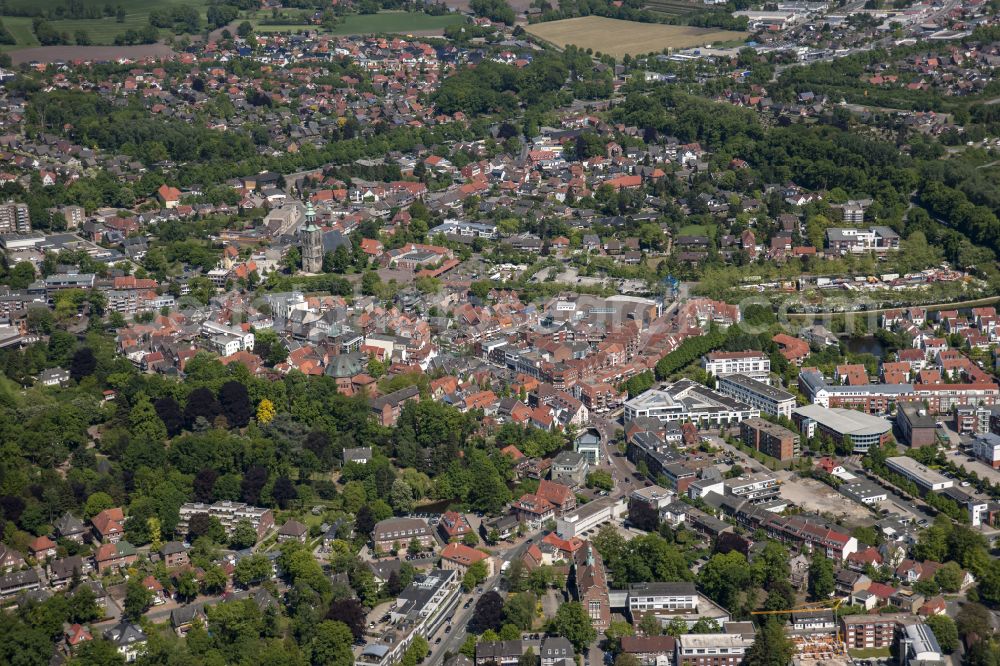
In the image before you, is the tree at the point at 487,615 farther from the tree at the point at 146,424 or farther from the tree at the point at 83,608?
the tree at the point at 146,424

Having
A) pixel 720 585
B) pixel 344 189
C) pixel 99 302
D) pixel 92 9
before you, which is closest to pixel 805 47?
pixel 344 189

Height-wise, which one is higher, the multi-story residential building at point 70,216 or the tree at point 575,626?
the multi-story residential building at point 70,216

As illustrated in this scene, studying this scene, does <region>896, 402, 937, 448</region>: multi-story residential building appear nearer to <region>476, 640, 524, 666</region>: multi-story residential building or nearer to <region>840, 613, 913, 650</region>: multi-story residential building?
<region>840, 613, 913, 650</region>: multi-story residential building

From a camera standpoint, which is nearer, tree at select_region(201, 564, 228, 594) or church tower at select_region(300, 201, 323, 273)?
tree at select_region(201, 564, 228, 594)

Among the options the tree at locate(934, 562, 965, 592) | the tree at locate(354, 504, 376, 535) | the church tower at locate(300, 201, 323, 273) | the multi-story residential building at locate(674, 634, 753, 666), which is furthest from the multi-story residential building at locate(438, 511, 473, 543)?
the church tower at locate(300, 201, 323, 273)

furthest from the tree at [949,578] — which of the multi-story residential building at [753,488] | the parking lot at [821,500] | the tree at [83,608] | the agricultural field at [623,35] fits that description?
the agricultural field at [623,35]

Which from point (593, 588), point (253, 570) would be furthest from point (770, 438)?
point (253, 570)
